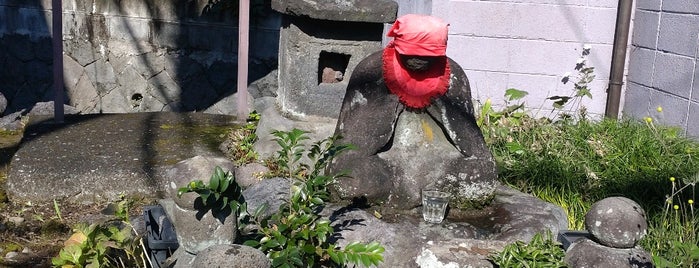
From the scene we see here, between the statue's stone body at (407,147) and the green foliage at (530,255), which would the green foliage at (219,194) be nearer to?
the statue's stone body at (407,147)

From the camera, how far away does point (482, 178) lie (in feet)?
12.8

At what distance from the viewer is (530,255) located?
3426 millimetres

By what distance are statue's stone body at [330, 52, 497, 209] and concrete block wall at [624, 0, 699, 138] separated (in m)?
2.50

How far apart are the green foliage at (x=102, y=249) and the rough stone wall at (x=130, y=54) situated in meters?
4.89

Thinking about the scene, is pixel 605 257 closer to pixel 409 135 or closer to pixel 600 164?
pixel 409 135

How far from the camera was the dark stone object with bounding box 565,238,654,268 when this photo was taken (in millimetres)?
3322

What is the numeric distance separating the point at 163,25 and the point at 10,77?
74.9 inches

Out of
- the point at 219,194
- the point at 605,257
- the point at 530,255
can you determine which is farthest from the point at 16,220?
the point at 605,257

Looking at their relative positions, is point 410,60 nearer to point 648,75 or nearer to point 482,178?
point 482,178

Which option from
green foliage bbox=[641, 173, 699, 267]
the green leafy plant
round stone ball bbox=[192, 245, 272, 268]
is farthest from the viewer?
the green leafy plant

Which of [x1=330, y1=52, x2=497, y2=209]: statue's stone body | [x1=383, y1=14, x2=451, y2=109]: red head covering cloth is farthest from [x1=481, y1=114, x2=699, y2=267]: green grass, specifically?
[x1=383, y1=14, x2=451, y2=109]: red head covering cloth

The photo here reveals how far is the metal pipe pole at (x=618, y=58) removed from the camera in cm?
634

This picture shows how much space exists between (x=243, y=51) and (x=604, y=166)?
9.68 feet

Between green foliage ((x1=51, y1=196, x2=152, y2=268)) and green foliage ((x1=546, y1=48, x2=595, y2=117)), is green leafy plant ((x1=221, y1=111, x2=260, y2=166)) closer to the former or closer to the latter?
green foliage ((x1=51, y1=196, x2=152, y2=268))
